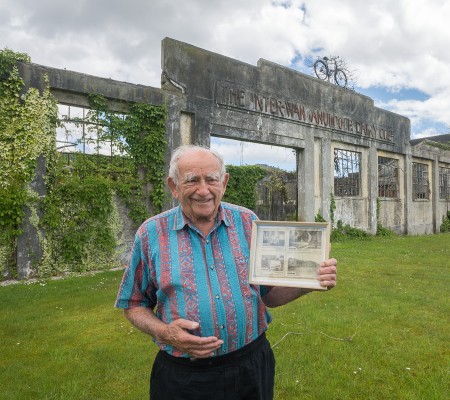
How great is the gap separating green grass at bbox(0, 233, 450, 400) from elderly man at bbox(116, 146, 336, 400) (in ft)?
5.09

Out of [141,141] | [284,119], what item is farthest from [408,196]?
[141,141]

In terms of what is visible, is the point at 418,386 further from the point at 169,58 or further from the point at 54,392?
the point at 169,58

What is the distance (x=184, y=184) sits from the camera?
190 cm

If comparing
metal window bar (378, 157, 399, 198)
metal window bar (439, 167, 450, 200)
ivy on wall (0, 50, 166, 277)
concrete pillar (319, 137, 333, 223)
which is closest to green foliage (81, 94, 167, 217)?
ivy on wall (0, 50, 166, 277)

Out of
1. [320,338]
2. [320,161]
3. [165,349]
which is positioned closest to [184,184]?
[165,349]

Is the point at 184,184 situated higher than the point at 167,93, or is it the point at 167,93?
the point at 167,93

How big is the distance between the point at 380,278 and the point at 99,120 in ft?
23.3

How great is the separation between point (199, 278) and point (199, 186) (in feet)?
1.51

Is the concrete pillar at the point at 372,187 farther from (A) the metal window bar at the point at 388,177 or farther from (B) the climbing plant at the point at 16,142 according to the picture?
(B) the climbing plant at the point at 16,142

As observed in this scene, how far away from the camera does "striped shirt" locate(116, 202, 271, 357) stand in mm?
1797

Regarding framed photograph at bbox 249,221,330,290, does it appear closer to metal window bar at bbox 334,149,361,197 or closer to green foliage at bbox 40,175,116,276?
green foliage at bbox 40,175,116,276

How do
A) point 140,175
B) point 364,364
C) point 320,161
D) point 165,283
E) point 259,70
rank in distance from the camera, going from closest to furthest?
point 165,283 < point 364,364 < point 140,175 < point 259,70 < point 320,161

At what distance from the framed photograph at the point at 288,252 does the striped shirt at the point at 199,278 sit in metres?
0.09

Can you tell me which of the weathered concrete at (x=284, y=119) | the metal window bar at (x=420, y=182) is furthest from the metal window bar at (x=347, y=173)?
the metal window bar at (x=420, y=182)
